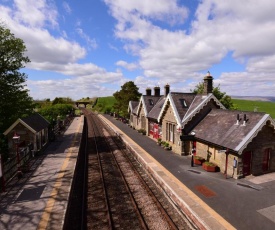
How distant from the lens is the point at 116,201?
14008 millimetres

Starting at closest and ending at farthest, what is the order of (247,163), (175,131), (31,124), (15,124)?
(247,163) → (15,124) → (31,124) → (175,131)

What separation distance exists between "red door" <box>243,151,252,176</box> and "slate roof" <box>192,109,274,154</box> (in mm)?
1413

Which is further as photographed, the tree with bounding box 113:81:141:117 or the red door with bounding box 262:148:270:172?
the tree with bounding box 113:81:141:117

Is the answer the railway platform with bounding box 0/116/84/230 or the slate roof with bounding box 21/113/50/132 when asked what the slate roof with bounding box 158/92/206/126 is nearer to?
the railway platform with bounding box 0/116/84/230

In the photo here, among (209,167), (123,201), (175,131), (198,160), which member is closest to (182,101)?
(175,131)

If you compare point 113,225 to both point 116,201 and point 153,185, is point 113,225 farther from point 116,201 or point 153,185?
point 153,185

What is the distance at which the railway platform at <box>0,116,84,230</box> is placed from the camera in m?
10.5

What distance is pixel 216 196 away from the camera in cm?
1348

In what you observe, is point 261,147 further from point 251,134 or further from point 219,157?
point 219,157

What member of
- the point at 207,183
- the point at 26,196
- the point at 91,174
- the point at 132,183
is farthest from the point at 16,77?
the point at 207,183

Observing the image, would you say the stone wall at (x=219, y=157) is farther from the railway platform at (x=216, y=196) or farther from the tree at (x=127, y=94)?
the tree at (x=127, y=94)


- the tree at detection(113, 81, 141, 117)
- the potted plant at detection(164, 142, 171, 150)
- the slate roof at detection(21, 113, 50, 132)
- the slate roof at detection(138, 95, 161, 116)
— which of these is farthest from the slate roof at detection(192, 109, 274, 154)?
the tree at detection(113, 81, 141, 117)

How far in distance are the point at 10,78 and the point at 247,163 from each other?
84.7ft

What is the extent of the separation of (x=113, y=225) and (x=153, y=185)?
5.71 metres
